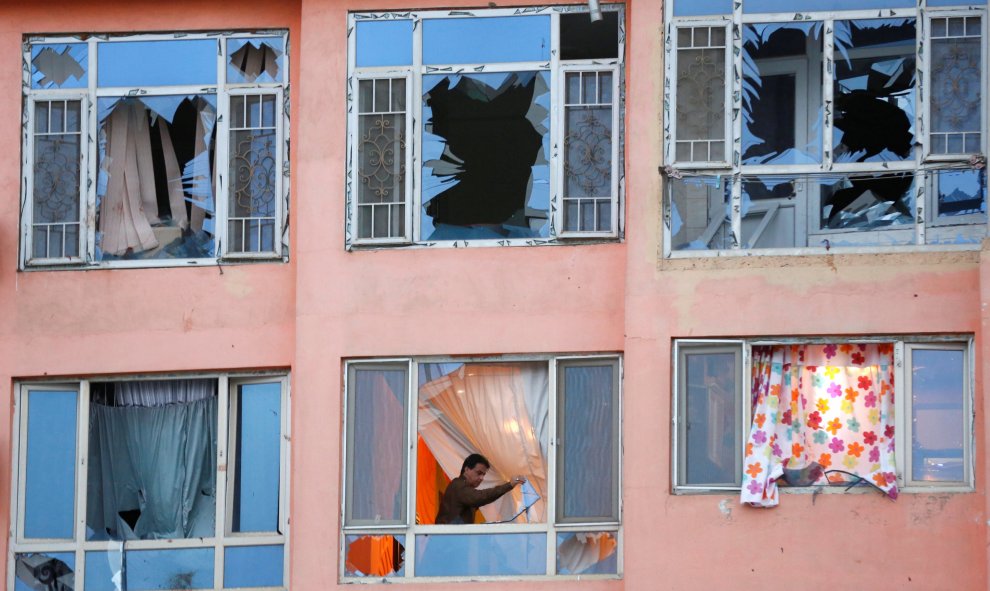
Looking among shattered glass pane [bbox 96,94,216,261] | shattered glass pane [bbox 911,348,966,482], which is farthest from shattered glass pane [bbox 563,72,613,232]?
shattered glass pane [bbox 96,94,216,261]

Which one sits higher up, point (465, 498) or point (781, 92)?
point (781, 92)

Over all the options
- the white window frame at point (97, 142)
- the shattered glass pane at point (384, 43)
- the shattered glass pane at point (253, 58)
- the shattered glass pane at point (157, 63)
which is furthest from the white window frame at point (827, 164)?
the shattered glass pane at point (157, 63)

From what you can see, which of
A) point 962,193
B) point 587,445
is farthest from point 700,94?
point 587,445

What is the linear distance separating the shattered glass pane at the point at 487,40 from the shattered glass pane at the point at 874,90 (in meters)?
2.68

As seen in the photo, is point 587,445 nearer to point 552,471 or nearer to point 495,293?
point 552,471

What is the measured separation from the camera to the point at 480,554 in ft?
56.9

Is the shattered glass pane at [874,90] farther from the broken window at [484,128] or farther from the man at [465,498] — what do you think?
the man at [465,498]

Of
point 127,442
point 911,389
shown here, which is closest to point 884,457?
point 911,389

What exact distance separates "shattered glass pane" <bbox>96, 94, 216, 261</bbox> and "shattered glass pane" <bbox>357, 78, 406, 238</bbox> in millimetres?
1535

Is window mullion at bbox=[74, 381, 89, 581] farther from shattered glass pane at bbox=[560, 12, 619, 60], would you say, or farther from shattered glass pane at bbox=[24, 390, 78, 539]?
shattered glass pane at bbox=[560, 12, 619, 60]

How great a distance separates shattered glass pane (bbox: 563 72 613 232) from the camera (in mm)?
17641

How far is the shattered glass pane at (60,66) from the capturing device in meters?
18.7

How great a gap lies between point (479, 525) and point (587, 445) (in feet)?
3.92

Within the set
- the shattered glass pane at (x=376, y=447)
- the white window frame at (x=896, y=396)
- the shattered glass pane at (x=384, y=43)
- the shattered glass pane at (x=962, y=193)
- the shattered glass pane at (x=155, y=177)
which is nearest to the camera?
the white window frame at (x=896, y=396)
